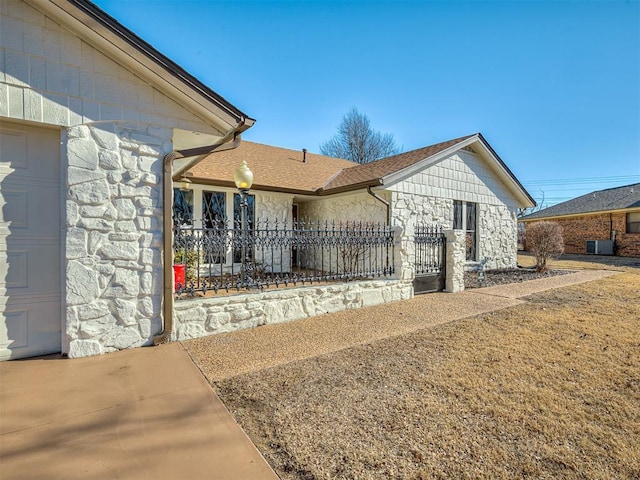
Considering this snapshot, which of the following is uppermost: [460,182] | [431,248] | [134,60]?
[134,60]

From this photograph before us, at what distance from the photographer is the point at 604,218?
19.1m

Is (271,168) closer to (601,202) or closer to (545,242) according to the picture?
(545,242)

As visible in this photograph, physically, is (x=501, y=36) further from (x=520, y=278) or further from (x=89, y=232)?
(x=89, y=232)

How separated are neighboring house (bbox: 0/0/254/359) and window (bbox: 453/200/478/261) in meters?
9.83

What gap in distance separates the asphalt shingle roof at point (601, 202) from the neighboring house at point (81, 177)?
2469 centimetres

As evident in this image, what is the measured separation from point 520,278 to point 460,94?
25.8 feet

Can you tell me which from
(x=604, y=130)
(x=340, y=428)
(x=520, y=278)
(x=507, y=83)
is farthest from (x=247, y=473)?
(x=604, y=130)

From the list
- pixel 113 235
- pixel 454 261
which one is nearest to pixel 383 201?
pixel 454 261

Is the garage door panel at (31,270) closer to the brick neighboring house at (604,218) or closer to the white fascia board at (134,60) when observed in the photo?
the white fascia board at (134,60)

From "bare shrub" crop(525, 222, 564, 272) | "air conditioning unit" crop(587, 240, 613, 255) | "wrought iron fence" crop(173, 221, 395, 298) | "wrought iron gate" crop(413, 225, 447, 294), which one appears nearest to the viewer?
"wrought iron fence" crop(173, 221, 395, 298)

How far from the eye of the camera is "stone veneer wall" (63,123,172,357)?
11.5ft

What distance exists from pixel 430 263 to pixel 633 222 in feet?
62.3

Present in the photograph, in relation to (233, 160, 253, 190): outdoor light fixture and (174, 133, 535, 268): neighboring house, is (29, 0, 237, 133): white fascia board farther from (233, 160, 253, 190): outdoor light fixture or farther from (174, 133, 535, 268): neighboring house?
(174, 133, 535, 268): neighboring house

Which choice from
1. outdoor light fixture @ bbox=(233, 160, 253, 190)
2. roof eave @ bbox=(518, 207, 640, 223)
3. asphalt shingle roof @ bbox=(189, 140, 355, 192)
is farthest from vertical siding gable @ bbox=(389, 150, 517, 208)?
roof eave @ bbox=(518, 207, 640, 223)
